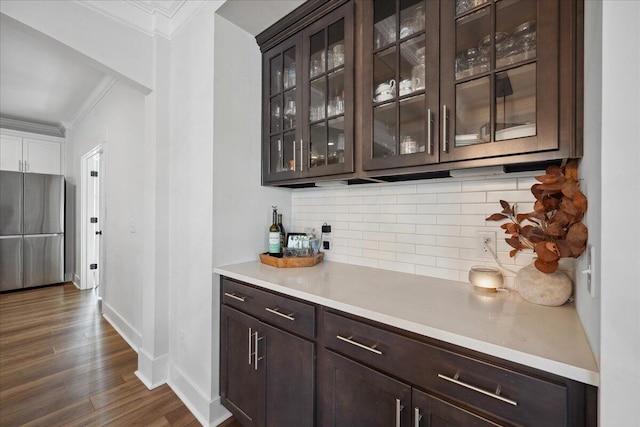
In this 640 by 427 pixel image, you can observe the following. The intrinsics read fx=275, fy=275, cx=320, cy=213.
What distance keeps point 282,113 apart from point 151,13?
133cm

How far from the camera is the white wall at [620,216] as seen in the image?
549 millimetres

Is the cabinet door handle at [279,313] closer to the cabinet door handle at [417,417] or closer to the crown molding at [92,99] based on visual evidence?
the cabinet door handle at [417,417]

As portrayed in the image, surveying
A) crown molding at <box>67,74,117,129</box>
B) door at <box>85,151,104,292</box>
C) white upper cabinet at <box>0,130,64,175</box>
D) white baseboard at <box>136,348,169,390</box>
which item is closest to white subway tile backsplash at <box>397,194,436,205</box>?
white baseboard at <box>136,348,169,390</box>

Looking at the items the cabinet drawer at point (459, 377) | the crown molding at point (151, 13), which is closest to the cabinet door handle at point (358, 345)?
the cabinet drawer at point (459, 377)

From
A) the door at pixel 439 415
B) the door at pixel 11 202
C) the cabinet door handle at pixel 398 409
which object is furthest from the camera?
the door at pixel 11 202

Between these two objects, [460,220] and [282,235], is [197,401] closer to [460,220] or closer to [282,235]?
[282,235]

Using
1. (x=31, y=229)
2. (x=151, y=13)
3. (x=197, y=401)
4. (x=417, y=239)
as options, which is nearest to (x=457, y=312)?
(x=417, y=239)

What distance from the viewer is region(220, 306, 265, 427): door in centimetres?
144

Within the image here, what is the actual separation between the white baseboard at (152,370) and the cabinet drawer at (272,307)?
0.96 meters

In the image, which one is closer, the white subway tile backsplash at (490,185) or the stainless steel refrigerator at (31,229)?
the white subway tile backsplash at (490,185)

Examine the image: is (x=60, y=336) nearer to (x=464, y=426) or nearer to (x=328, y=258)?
(x=328, y=258)

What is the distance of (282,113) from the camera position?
1.79 meters

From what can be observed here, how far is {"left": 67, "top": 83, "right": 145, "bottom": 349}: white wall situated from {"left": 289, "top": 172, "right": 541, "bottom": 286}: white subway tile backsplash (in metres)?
1.80

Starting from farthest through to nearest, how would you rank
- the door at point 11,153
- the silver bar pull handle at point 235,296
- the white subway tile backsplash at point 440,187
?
the door at point 11,153
the silver bar pull handle at point 235,296
the white subway tile backsplash at point 440,187
